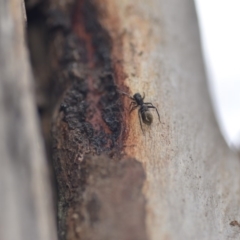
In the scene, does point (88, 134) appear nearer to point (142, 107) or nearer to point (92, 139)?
point (92, 139)

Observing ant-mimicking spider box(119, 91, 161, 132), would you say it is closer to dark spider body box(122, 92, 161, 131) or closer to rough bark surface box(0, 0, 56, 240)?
dark spider body box(122, 92, 161, 131)

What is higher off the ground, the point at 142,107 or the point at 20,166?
the point at 142,107

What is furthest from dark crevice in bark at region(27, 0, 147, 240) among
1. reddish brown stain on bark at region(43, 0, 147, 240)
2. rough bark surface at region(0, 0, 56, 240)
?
rough bark surface at region(0, 0, 56, 240)

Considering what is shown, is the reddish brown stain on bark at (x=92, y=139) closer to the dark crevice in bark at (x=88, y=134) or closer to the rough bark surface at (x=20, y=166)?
the dark crevice in bark at (x=88, y=134)

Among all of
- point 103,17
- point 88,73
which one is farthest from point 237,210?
point 103,17

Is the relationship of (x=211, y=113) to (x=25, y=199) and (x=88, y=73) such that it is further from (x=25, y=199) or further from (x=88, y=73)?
(x=25, y=199)

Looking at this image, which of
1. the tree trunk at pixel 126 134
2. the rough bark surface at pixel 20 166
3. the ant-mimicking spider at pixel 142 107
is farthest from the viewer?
the ant-mimicking spider at pixel 142 107

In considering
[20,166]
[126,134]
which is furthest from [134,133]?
[20,166]

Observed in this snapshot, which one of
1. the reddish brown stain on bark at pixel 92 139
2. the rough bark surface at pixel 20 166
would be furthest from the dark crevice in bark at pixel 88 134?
the rough bark surface at pixel 20 166
